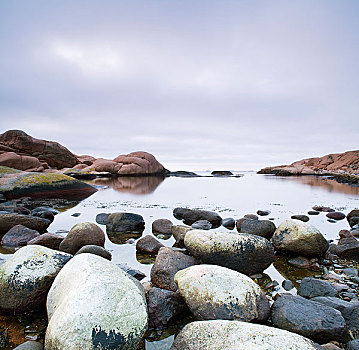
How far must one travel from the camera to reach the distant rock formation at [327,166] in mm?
43894

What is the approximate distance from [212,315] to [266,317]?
22.9 inches

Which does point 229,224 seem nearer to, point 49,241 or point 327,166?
point 49,241

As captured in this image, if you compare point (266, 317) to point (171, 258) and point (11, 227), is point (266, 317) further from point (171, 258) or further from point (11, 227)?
point (11, 227)

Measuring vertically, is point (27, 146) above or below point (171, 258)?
above

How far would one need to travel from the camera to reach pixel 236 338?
5.84ft

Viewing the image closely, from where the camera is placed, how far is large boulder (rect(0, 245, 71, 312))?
2584mm

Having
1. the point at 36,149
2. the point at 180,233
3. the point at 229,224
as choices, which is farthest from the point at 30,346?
the point at 36,149

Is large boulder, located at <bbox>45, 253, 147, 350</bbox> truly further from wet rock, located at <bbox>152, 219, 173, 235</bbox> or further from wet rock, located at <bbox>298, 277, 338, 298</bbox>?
wet rock, located at <bbox>152, 219, 173, 235</bbox>

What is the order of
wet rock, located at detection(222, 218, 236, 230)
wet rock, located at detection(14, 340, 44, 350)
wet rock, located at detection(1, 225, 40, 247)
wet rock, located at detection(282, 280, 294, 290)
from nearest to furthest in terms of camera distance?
wet rock, located at detection(14, 340, 44, 350) < wet rock, located at detection(282, 280, 294, 290) < wet rock, located at detection(1, 225, 40, 247) < wet rock, located at detection(222, 218, 236, 230)

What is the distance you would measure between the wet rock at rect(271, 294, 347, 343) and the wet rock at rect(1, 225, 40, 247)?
→ 14.6ft

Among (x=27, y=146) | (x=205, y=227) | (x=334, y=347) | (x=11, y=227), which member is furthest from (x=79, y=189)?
(x=27, y=146)

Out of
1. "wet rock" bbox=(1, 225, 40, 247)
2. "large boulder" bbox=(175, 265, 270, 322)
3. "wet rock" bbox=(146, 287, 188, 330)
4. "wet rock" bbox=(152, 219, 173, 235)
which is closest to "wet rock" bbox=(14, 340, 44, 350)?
"wet rock" bbox=(146, 287, 188, 330)

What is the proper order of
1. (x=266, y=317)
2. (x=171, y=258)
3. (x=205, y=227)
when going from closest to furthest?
(x=266, y=317)
(x=171, y=258)
(x=205, y=227)

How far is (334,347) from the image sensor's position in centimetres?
200
